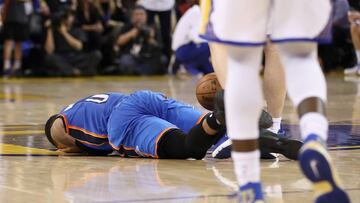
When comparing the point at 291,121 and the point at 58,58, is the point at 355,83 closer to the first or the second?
the point at 58,58

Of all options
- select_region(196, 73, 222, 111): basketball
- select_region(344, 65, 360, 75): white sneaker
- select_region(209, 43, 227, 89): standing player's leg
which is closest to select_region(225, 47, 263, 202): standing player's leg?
select_region(209, 43, 227, 89): standing player's leg

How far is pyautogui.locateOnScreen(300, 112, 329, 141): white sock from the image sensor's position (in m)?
3.08

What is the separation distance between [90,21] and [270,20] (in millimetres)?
12955

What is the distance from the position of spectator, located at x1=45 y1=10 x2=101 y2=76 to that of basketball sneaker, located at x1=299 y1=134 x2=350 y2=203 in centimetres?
1256

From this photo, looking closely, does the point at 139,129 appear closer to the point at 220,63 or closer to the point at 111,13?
the point at 220,63

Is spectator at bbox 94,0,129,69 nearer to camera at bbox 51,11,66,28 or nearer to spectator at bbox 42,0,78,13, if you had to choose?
spectator at bbox 42,0,78,13

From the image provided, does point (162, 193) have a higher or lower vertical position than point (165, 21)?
higher

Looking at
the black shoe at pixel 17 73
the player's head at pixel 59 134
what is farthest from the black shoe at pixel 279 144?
the black shoe at pixel 17 73

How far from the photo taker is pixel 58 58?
1559 cm

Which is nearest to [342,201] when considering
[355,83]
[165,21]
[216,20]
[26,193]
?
[216,20]

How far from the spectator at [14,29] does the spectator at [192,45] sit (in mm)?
2824

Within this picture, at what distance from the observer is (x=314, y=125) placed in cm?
310

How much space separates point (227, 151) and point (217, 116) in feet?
1.88

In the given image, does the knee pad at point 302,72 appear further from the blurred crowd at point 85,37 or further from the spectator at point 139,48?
the spectator at point 139,48
